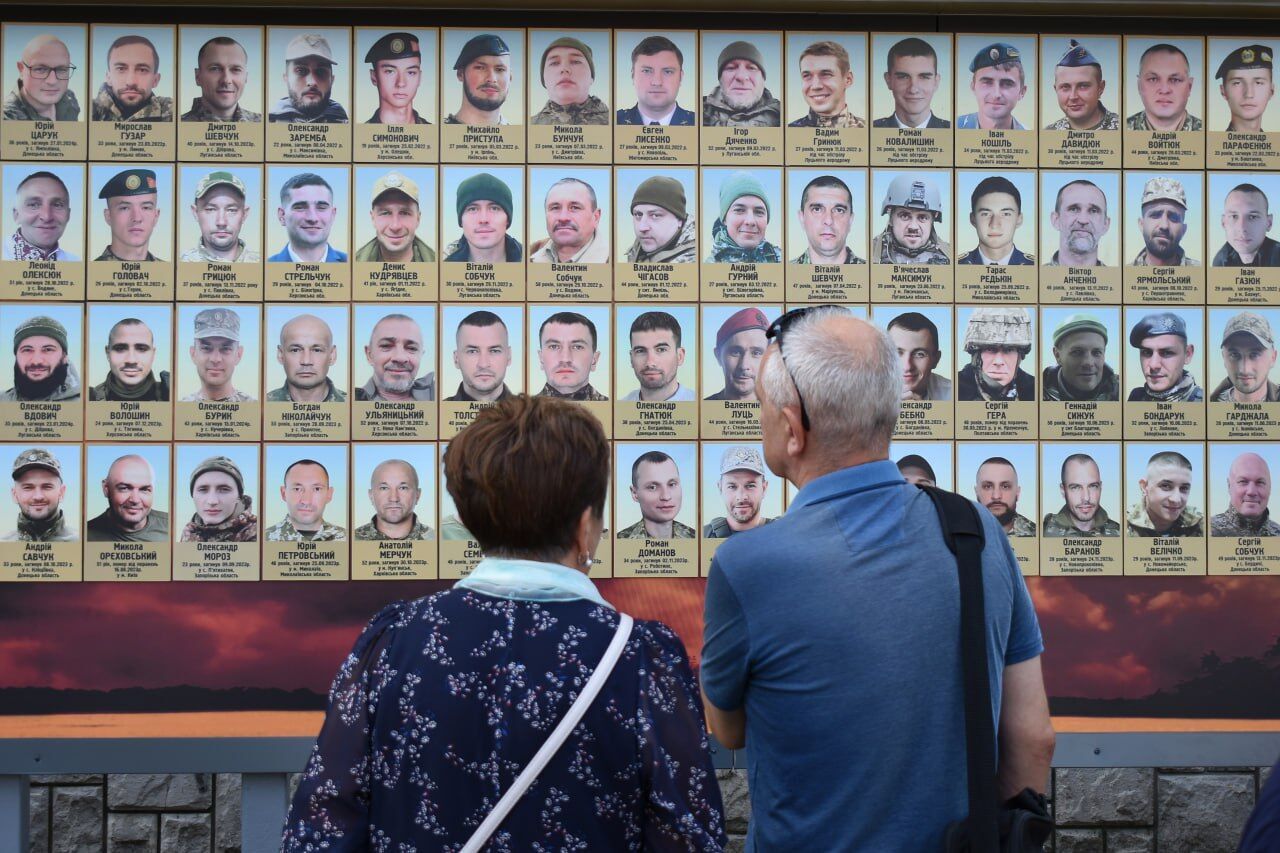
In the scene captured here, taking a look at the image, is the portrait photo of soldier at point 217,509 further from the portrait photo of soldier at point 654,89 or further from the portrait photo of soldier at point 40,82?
the portrait photo of soldier at point 654,89

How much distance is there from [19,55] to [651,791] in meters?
2.48

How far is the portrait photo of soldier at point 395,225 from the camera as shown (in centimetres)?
283

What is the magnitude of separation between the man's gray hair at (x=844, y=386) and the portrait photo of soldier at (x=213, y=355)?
1.54 meters

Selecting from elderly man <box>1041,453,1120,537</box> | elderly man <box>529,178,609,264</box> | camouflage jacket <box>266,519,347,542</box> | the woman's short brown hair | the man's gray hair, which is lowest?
camouflage jacket <box>266,519,347,542</box>

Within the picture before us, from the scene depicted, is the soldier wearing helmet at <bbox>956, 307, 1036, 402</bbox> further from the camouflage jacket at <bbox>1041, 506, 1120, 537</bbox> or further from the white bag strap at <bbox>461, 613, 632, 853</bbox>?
the white bag strap at <bbox>461, 613, 632, 853</bbox>

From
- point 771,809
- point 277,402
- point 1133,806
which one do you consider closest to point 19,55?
point 277,402

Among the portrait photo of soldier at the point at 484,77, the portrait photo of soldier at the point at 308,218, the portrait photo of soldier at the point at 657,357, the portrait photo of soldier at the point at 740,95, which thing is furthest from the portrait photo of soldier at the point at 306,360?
the portrait photo of soldier at the point at 740,95

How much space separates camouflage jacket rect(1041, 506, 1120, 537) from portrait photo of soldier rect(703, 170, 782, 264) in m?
0.98

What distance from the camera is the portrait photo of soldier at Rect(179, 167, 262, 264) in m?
2.81

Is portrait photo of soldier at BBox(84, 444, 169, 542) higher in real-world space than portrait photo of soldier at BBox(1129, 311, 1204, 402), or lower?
lower

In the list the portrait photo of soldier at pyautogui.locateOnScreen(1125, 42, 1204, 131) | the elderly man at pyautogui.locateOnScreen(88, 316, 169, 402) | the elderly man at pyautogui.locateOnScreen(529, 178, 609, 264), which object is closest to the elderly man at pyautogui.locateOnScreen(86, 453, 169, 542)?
the elderly man at pyautogui.locateOnScreen(88, 316, 169, 402)

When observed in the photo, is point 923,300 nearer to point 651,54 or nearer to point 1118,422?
→ point 1118,422

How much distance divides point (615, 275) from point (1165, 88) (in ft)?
5.03

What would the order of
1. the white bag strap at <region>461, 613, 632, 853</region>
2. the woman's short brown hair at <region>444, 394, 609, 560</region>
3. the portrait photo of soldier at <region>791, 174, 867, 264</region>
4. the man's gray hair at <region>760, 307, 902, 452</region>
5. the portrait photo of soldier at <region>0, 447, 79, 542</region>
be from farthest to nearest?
1. the portrait photo of soldier at <region>791, 174, 867, 264</region>
2. the portrait photo of soldier at <region>0, 447, 79, 542</region>
3. the man's gray hair at <region>760, 307, 902, 452</region>
4. the woman's short brown hair at <region>444, 394, 609, 560</region>
5. the white bag strap at <region>461, 613, 632, 853</region>
